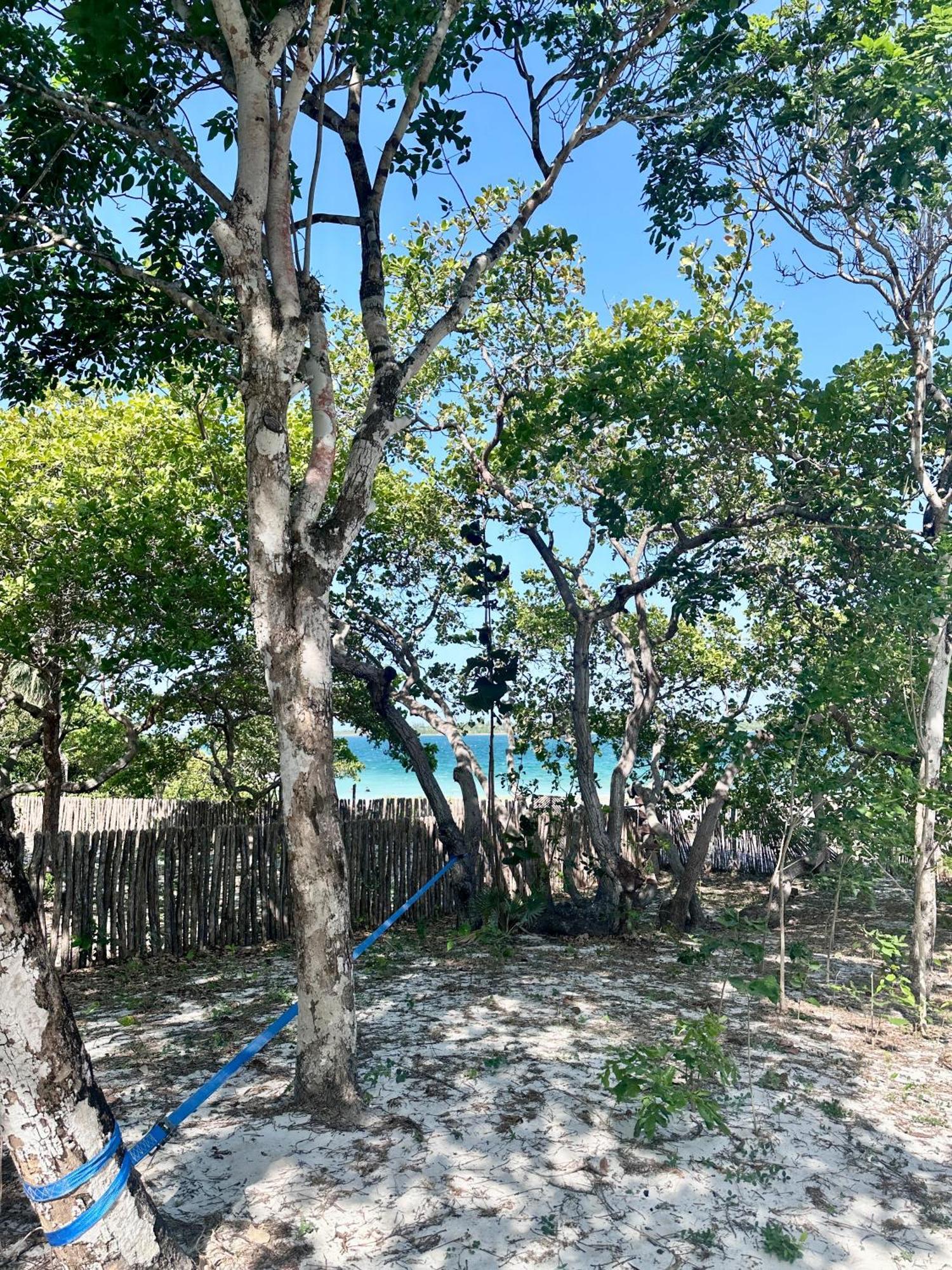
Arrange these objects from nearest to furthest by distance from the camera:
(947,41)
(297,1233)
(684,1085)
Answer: (297,1233)
(684,1085)
(947,41)

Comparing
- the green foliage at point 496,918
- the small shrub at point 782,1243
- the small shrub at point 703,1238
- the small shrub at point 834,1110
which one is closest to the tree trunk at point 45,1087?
the small shrub at point 703,1238

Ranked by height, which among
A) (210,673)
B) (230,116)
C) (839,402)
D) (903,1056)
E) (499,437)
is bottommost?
(903,1056)

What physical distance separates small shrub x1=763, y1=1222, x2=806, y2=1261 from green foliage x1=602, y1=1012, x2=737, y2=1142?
54 centimetres

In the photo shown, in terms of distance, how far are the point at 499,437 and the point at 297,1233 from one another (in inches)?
307

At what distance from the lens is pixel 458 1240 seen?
3168mm

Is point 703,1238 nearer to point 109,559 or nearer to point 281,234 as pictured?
point 281,234

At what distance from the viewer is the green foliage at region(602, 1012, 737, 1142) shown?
12.7 ft

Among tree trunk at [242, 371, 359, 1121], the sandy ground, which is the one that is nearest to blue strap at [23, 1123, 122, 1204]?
the sandy ground

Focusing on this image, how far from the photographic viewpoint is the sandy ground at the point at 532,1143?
3.18 metres

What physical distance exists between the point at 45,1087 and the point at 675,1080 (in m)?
3.36

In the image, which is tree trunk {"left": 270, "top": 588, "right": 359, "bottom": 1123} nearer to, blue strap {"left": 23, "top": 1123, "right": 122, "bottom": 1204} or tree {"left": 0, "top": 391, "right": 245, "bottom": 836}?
blue strap {"left": 23, "top": 1123, "right": 122, "bottom": 1204}

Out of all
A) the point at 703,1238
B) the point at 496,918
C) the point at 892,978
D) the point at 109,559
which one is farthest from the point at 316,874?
the point at 109,559

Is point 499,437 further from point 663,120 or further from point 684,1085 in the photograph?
point 684,1085

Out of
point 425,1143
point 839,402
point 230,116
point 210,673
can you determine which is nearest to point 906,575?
point 839,402
